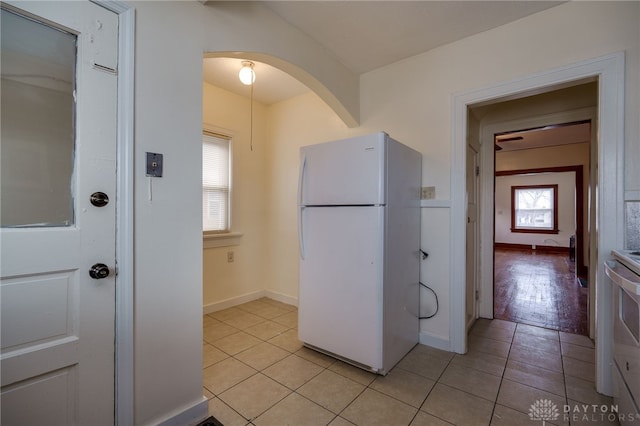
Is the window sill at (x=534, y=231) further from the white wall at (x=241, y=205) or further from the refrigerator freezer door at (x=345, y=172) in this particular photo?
the refrigerator freezer door at (x=345, y=172)

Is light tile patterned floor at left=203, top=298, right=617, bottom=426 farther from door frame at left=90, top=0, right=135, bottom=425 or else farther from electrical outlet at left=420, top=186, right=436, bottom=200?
electrical outlet at left=420, top=186, right=436, bottom=200

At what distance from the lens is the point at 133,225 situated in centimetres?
127

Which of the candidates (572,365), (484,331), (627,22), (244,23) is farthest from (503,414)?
(244,23)

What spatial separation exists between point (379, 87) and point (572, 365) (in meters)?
2.81

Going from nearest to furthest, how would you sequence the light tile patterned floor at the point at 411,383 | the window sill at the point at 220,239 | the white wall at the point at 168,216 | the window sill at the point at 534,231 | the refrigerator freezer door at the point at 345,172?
the white wall at the point at 168,216
the light tile patterned floor at the point at 411,383
the refrigerator freezer door at the point at 345,172
the window sill at the point at 220,239
the window sill at the point at 534,231

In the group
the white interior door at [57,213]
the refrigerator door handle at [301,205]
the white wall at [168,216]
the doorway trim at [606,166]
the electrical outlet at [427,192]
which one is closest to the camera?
the white interior door at [57,213]

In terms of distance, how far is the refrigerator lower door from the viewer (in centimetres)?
185

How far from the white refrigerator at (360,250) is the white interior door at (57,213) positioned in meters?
1.30

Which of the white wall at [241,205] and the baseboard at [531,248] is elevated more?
the white wall at [241,205]

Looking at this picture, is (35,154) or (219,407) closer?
(35,154)

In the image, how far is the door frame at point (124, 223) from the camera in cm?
124

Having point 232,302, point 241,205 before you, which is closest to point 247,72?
point 241,205

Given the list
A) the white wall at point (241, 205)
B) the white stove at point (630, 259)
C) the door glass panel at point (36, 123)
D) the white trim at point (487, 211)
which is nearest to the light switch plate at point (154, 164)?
the door glass panel at point (36, 123)

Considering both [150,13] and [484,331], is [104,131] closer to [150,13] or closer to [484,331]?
[150,13]
